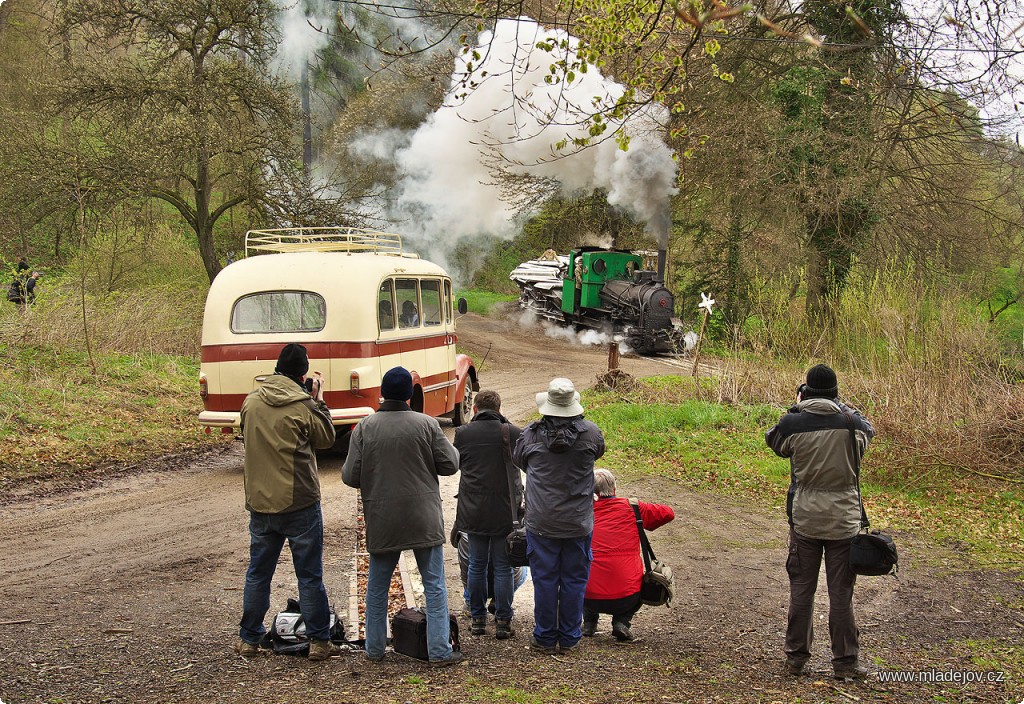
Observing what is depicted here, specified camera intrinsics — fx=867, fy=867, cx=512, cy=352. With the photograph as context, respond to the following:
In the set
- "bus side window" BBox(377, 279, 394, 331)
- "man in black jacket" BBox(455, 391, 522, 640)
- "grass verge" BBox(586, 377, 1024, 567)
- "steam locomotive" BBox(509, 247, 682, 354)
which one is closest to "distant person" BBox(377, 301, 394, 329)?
"bus side window" BBox(377, 279, 394, 331)

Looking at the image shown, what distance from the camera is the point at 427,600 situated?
16.9 feet

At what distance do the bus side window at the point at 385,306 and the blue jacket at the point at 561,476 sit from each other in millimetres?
6076

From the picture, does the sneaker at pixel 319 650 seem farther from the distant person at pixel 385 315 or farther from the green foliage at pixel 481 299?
the green foliage at pixel 481 299

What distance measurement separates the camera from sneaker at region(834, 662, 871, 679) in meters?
5.21

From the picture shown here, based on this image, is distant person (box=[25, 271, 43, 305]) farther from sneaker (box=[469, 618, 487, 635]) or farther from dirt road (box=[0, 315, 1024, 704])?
sneaker (box=[469, 618, 487, 635])

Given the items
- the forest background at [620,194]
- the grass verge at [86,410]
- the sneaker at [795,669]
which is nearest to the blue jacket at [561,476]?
the sneaker at [795,669]

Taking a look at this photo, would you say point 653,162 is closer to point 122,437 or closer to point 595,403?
point 595,403

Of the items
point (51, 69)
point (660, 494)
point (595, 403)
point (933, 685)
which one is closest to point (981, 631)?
point (933, 685)

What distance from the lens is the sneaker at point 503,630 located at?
226 inches

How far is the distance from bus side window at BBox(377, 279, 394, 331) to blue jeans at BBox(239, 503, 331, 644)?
239 inches

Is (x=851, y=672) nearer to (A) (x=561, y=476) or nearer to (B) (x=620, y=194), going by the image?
(A) (x=561, y=476)

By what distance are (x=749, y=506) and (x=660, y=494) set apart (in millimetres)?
1054

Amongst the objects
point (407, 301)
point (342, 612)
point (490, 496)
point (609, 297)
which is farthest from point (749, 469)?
point (609, 297)

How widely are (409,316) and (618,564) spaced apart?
23.3 feet
